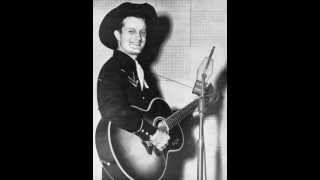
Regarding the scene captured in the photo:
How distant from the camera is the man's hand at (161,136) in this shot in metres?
2.06

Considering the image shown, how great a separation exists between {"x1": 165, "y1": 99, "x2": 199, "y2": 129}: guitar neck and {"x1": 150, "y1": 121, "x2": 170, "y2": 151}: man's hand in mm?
26

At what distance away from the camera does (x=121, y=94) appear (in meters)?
2.07

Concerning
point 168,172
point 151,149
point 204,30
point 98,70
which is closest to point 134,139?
point 151,149

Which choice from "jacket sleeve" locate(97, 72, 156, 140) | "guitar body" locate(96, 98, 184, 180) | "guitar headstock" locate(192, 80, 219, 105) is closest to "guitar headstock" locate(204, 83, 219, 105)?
"guitar headstock" locate(192, 80, 219, 105)

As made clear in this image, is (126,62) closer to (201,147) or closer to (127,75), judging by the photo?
(127,75)

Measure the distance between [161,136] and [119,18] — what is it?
57cm

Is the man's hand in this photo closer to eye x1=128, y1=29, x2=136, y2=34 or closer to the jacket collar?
the jacket collar

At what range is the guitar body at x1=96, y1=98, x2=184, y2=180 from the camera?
6.73ft

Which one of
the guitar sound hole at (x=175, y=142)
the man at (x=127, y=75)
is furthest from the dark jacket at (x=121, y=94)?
the guitar sound hole at (x=175, y=142)

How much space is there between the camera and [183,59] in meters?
2.10

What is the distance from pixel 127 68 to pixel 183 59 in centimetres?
26

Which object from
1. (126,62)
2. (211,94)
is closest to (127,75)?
(126,62)

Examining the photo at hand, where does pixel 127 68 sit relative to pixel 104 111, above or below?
above

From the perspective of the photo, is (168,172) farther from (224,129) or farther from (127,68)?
(127,68)
